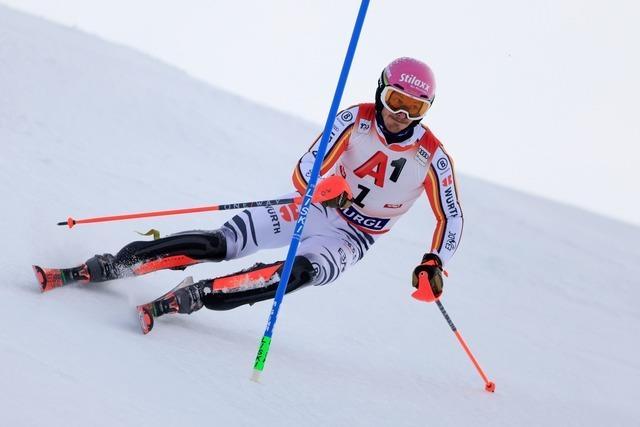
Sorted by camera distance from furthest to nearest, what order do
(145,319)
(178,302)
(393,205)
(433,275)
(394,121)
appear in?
(393,205) → (394,121) → (433,275) → (178,302) → (145,319)

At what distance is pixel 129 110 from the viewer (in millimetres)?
10508

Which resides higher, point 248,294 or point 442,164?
point 442,164

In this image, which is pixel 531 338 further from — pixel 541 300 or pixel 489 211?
pixel 489 211

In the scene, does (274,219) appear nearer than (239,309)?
Yes

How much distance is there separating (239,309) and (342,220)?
38.9 inches

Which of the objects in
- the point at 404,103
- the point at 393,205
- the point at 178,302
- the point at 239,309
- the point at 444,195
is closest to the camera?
the point at 178,302

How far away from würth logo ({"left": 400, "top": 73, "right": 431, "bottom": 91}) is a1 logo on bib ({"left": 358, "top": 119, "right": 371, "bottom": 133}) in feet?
1.24

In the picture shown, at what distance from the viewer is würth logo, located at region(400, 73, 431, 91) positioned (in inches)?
152

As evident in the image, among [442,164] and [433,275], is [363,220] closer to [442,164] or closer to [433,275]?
[442,164]

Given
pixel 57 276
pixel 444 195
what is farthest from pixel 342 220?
pixel 57 276

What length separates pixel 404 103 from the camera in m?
3.92

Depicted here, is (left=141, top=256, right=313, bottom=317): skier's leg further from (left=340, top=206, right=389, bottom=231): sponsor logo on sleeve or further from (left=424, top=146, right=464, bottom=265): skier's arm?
(left=424, top=146, right=464, bottom=265): skier's arm

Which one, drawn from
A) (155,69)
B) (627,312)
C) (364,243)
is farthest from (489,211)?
(364,243)

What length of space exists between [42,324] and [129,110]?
25.9 feet
